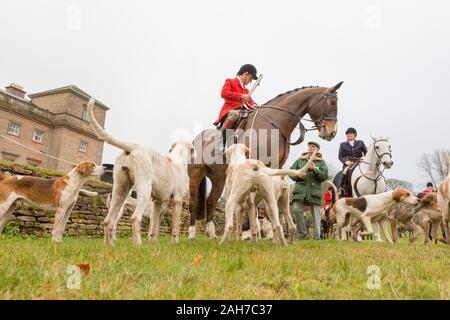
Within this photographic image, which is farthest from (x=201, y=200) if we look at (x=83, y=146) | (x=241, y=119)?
(x=83, y=146)

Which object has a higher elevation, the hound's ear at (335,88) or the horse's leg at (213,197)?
the hound's ear at (335,88)

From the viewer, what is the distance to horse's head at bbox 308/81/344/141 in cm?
747

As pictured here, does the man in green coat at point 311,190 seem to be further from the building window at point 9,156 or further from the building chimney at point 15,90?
the building chimney at point 15,90

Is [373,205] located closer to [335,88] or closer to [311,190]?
[311,190]

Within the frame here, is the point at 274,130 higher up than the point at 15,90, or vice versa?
the point at 15,90

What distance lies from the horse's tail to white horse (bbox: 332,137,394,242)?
5182 millimetres

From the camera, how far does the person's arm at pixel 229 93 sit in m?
8.00

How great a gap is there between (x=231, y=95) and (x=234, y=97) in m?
0.09

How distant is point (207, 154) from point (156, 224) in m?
2.47

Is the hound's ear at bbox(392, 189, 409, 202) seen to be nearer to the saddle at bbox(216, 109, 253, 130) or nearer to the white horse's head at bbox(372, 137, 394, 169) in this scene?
the white horse's head at bbox(372, 137, 394, 169)

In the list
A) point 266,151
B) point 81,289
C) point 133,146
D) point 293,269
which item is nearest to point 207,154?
point 266,151

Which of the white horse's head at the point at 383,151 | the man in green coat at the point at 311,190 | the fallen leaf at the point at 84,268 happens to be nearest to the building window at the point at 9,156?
the man in green coat at the point at 311,190

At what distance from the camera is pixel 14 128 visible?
112ft

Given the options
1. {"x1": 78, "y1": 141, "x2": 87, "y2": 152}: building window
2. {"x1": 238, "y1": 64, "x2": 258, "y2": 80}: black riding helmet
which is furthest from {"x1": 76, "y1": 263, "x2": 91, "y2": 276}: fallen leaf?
{"x1": 78, "y1": 141, "x2": 87, "y2": 152}: building window
